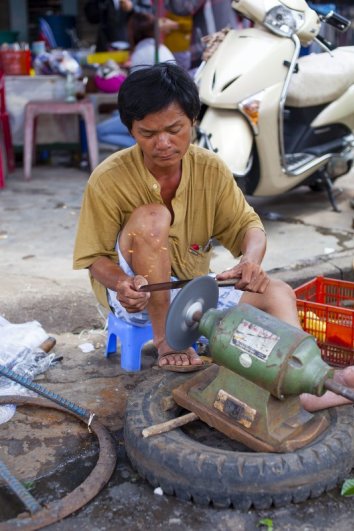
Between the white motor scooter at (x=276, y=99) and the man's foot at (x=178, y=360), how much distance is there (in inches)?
86.8

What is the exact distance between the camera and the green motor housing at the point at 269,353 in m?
2.34

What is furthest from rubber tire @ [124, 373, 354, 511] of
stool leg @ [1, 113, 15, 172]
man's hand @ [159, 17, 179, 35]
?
man's hand @ [159, 17, 179, 35]

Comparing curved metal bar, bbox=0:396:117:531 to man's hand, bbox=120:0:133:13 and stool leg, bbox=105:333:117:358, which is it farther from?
man's hand, bbox=120:0:133:13

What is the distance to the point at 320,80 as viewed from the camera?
5.62 meters

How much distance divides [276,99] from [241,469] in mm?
3458

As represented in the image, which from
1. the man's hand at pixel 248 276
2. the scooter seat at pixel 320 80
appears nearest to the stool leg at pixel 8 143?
the scooter seat at pixel 320 80

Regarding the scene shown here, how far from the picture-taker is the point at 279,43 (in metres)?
5.29

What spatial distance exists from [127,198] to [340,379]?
1137 millimetres

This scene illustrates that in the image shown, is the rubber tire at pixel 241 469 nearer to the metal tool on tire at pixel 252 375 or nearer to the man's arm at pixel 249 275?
the metal tool on tire at pixel 252 375

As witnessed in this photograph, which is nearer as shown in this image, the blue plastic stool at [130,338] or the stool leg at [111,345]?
the blue plastic stool at [130,338]

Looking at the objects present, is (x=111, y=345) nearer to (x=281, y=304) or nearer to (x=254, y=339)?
(x=281, y=304)

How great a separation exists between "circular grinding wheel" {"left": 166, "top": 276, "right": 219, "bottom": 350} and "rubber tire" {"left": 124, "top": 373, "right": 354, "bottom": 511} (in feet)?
1.19

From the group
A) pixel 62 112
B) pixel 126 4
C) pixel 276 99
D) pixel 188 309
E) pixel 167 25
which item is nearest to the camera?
pixel 188 309

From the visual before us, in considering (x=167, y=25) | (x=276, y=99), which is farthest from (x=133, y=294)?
(x=167, y=25)
